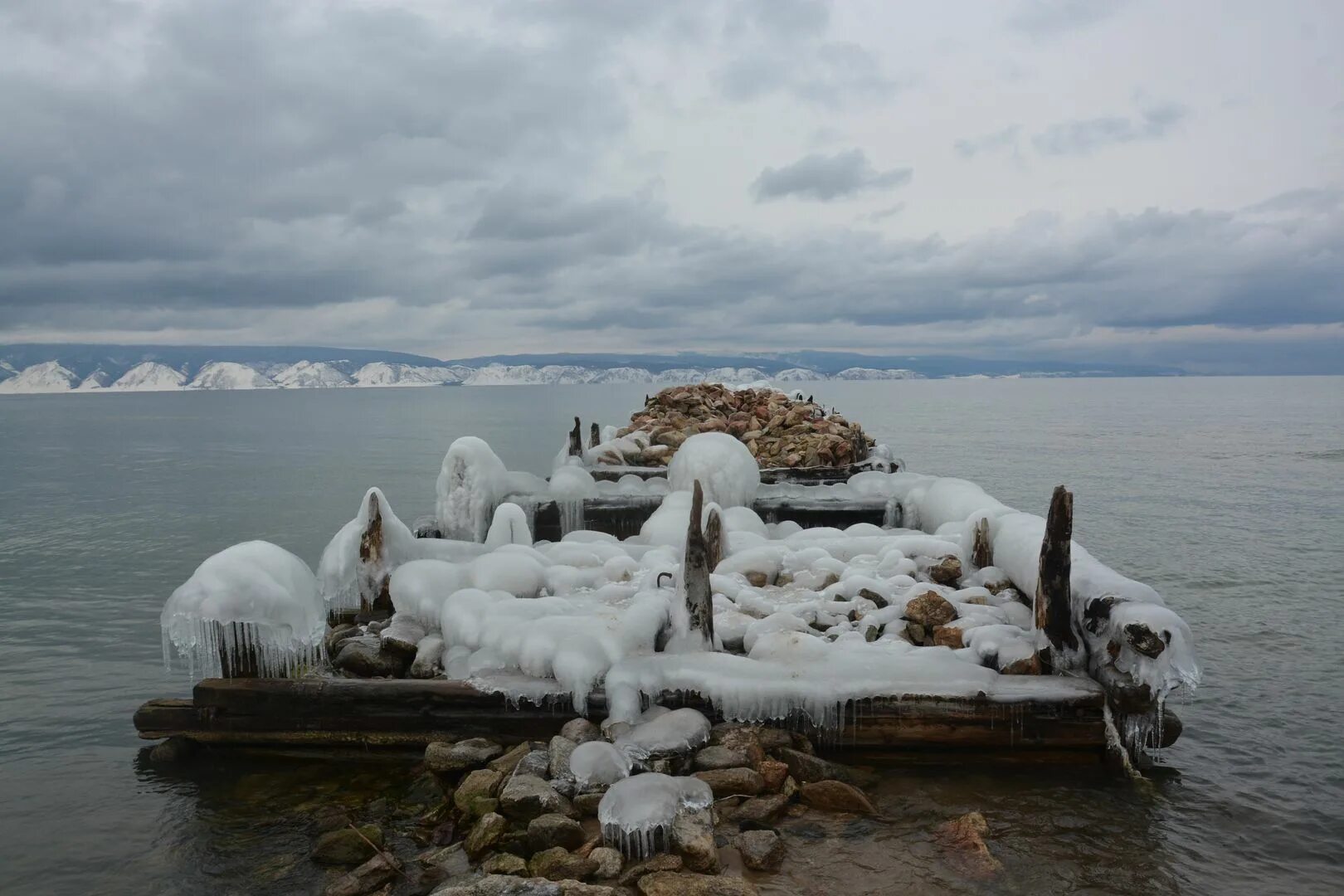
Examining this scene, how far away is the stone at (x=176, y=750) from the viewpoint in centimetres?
980

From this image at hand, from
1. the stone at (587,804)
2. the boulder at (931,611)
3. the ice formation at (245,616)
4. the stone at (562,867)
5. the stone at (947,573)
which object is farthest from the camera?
the stone at (947,573)

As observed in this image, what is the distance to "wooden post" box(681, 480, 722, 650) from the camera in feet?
31.8

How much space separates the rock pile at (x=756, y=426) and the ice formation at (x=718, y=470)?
3.79 m

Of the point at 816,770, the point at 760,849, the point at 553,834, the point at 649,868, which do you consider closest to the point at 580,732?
the point at 553,834

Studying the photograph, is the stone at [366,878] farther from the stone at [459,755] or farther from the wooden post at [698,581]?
the wooden post at [698,581]

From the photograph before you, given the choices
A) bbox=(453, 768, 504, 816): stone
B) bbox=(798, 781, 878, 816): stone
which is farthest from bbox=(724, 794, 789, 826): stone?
bbox=(453, 768, 504, 816): stone

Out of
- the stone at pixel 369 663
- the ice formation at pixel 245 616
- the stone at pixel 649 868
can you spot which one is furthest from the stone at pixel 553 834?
the ice formation at pixel 245 616

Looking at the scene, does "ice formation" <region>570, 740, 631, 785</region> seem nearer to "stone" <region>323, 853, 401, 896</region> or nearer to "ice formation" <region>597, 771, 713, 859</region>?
"ice formation" <region>597, 771, 713, 859</region>

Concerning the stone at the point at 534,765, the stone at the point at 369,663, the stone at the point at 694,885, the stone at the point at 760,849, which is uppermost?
the stone at the point at 369,663

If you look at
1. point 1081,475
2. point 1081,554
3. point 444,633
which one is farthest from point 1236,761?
point 1081,475

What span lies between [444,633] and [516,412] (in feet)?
434

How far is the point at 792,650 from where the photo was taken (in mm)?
9531

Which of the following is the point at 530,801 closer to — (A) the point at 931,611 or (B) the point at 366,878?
(B) the point at 366,878

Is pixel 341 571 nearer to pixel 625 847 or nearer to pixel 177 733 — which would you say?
→ pixel 177 733
